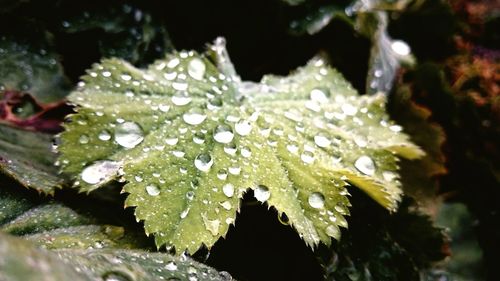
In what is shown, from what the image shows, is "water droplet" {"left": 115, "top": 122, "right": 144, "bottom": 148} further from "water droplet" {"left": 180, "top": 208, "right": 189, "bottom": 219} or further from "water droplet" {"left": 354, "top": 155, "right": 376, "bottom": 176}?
"water droplet" {"left": 354, "top": 155, "right": 376, "bottom": 176}

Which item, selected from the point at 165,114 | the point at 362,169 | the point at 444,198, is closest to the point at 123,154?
the point at 165,114

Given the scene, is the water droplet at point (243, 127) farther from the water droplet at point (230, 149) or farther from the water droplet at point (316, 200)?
the water droplet at point (316, 200)

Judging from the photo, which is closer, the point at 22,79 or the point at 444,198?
the point at 22,79

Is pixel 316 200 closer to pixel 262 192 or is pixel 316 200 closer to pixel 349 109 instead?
pixel 262 192

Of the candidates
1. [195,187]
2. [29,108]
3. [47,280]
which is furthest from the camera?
[29,108]

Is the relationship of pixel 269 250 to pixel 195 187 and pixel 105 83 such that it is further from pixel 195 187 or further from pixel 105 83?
pixel 105 83

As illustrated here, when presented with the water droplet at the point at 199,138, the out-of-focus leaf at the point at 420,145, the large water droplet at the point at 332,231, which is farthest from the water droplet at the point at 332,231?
the out-of-focus leaf at the point at 420,145

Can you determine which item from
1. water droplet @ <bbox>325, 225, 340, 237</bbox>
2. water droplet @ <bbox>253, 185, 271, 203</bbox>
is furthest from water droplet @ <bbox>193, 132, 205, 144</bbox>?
water droplet @ <bbox>325, 225, 340, 237</bbox>
